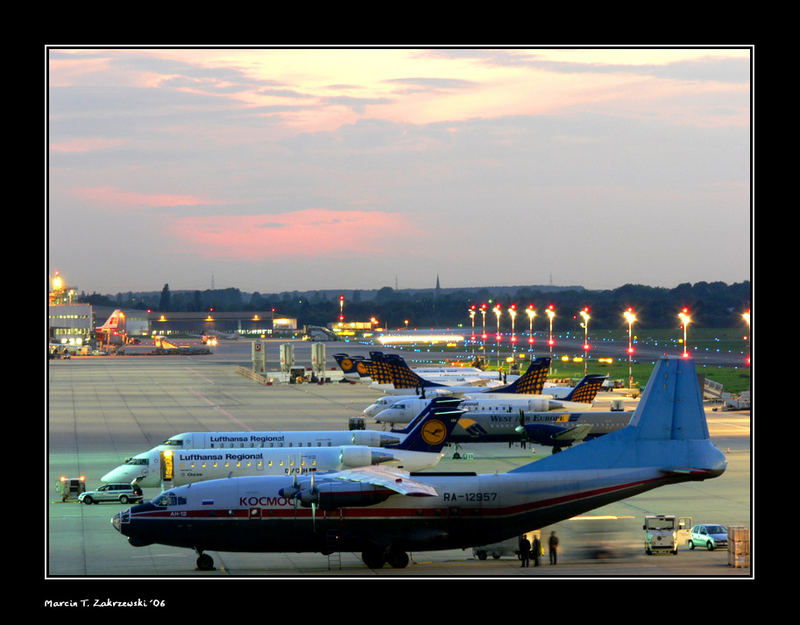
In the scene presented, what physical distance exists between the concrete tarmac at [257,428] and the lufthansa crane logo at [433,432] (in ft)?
23.9

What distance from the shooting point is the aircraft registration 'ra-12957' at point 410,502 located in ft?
130

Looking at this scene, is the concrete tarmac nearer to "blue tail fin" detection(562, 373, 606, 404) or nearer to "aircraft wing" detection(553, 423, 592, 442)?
"aircraft wing" detection(553, 423, 592, 442)

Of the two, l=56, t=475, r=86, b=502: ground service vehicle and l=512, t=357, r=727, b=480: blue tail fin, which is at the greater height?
l=512, t=357, r=727, b=480: blue tail fin

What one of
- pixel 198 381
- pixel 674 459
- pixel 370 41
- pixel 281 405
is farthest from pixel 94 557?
pixel 198 381

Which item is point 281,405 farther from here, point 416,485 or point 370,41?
point 370,41

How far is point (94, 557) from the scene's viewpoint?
43.6 m

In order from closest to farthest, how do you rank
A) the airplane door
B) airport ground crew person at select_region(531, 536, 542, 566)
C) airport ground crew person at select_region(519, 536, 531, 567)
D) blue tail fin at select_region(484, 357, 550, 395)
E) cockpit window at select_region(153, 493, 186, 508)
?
cockpit window at select_region(153, 493, 186, 508) < airport ground crew person at select_region(519, 536, 531, 567) < airport ground crew person at select_region(531, 536, 542, 566) < the airplane door < blue tail fin at select_region(484, 357, 550, 395)

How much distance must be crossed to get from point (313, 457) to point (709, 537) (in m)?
18.6

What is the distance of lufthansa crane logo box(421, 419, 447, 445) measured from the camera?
53.9 m

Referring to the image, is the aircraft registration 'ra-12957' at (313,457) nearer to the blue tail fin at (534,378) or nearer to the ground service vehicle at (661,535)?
the ground service vehicle at (661,535)

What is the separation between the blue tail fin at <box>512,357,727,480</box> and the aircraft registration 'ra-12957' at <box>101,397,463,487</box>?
1292 cm

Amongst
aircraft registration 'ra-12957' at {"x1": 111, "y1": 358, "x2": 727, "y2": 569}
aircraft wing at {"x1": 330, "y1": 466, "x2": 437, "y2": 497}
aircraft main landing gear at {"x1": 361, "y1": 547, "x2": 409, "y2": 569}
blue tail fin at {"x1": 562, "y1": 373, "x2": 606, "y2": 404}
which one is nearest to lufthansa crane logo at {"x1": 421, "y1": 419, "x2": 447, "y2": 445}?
aircraft registration 'ra-12957' at {"x1": 111, "y1": 358, "x2": 727, "y2": 569}

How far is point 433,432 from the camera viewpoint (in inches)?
2128
